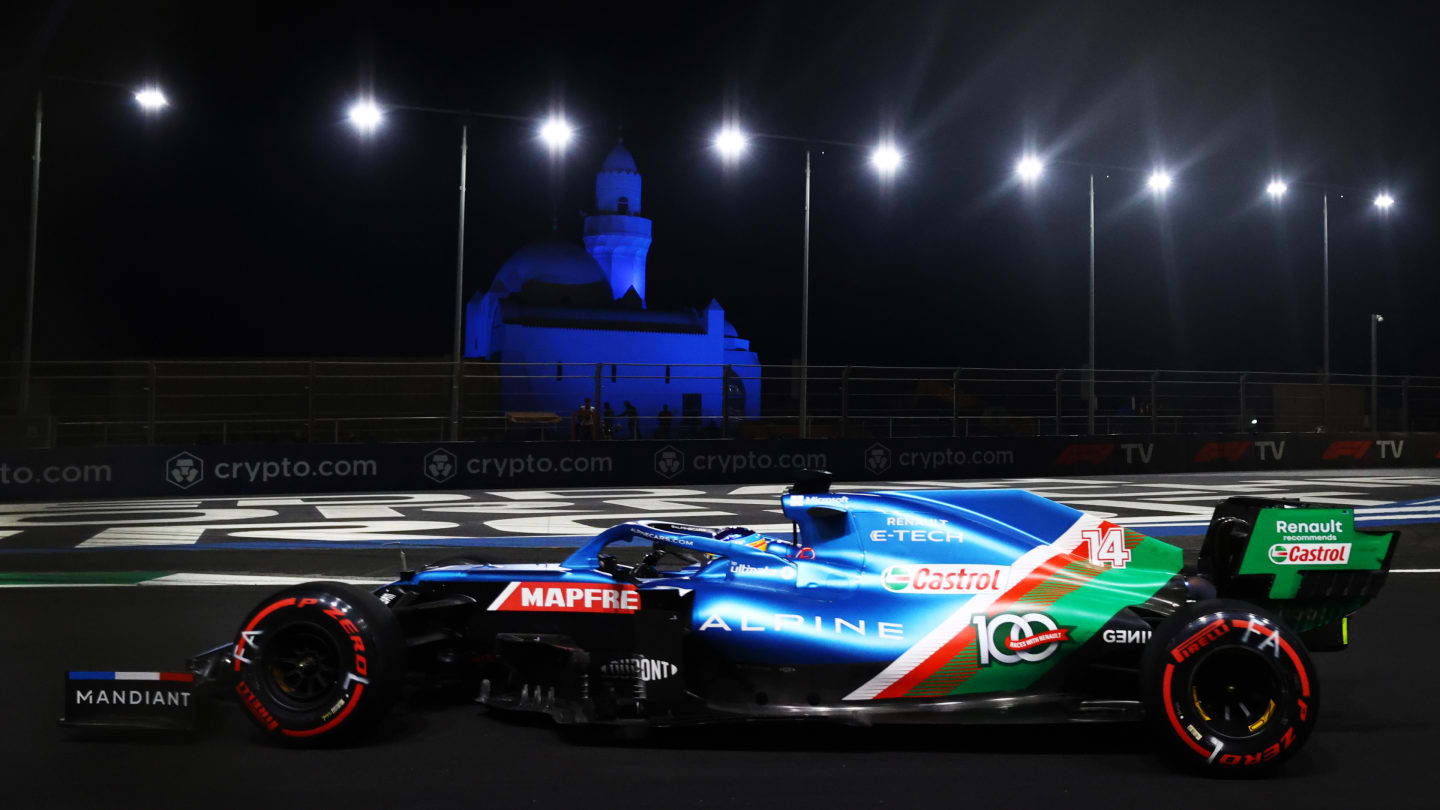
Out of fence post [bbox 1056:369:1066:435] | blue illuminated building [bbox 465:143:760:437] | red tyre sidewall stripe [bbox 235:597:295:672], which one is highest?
blue illuminated building [bbox 465:143:760:437]

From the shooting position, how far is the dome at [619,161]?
85625 millimetres

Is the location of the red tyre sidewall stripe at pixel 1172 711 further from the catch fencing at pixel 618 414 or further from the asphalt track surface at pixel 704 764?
the catch fencing at pixel 618 414

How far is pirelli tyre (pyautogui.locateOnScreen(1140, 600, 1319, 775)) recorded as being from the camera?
4.63m

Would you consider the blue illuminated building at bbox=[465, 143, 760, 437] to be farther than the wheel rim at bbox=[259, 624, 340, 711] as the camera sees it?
Yes

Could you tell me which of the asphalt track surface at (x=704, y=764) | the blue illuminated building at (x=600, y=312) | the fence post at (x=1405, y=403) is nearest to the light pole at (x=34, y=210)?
the asphalt track surface at (x=704, y=764)

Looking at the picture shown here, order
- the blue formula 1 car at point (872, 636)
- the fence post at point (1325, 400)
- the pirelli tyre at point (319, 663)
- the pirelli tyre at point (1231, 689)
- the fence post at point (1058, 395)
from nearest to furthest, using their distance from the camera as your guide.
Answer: the pirelli tyre at point (1231, 689)
the blue formula 1 car at point (872, 636)
the pirelli tyre at point (319, 663)
the fence post at point (1058, 395)
the fence post at point (1325, 400)

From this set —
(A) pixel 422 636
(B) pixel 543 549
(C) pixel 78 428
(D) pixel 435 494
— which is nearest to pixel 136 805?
(A) pixel 422 636

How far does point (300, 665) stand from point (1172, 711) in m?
3.78

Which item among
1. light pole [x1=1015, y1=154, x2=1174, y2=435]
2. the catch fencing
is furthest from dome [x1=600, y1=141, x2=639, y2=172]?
light pole [x1=1015, y1=154, x2=1174, y2=435]

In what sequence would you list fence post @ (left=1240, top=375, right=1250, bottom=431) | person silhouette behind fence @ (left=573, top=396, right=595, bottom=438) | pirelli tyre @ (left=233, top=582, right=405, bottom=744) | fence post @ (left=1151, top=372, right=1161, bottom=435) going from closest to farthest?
pirelli tyre @ (left=233, top=582, right=405, bottom=744), person silhouette behind fence @ (left=573, top=396, right=595, bottom=438), fence post @ (left=1151, top=372, right=1161, bottom=435), fence post @ (left=1240, top=375, right=1250, bottom=431)

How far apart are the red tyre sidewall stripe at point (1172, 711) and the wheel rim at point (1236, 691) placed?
94 mm

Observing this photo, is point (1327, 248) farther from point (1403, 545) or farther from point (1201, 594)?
point (1201, 594)

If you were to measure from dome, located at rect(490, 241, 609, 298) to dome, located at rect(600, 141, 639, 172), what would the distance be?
804 cm

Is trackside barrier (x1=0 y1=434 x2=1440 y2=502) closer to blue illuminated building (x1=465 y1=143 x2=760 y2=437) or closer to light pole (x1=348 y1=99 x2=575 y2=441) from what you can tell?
light pole (x1=348 y1=99 x2=575 y2=441)
